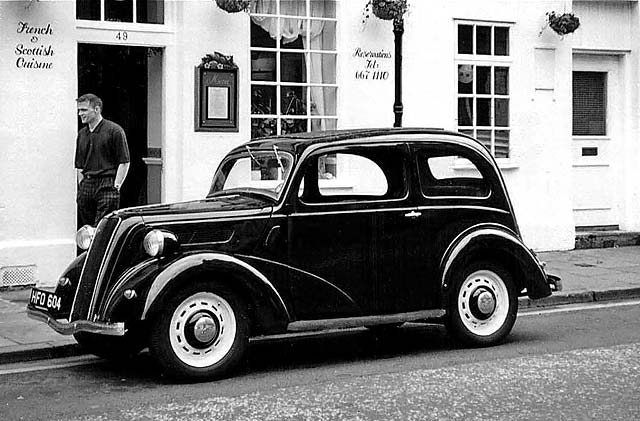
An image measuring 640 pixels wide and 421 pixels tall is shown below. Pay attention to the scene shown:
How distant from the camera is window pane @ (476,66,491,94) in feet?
51.0

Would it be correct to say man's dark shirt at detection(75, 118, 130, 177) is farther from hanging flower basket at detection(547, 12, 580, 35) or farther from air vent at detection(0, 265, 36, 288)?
hanging flower basket at detection(547, 12, 580, 35)

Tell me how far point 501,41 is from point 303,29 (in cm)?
315

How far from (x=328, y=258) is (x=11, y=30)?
5351 millimetres

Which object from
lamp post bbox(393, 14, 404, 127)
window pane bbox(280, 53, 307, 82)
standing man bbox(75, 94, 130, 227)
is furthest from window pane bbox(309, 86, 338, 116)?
standing man bbox(75, 94, 130, 227)

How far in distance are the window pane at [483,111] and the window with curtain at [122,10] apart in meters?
4.69

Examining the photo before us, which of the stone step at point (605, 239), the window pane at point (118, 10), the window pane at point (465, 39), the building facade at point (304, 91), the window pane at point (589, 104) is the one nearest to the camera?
the building facade at point (304, 91)

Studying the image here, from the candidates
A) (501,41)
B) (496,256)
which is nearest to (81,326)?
(496,256)

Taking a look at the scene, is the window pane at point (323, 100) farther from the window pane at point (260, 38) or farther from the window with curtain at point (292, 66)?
the window pane at point (260, 38)

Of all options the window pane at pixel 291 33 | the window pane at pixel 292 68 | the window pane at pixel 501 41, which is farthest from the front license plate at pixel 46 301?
the window pane at pixel 501 41

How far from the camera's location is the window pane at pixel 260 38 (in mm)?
13883

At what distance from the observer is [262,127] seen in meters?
14.0

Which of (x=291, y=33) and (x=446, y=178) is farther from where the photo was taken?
(x=291, y=33)

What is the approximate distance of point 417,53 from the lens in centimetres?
1498

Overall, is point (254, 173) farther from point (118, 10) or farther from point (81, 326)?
point (118, 10)
